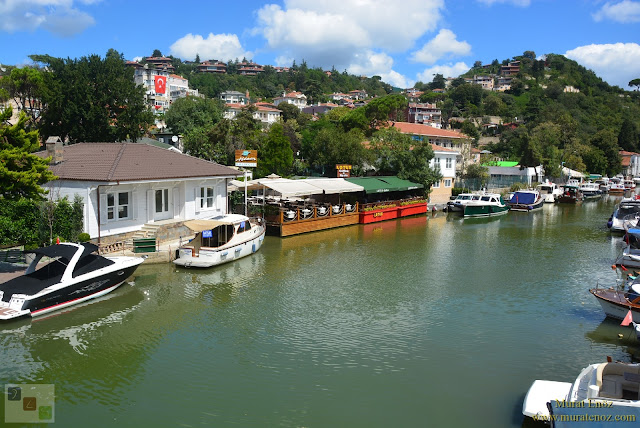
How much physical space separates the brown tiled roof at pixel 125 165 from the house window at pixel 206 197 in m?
1.18

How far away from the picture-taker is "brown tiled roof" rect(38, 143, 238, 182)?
23.9 meters

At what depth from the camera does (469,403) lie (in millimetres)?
11633

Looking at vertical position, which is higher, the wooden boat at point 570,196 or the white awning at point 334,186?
the white awning at point 334,186

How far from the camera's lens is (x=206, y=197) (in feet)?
97.5

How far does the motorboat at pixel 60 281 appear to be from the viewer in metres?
15.8

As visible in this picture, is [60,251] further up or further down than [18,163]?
further down

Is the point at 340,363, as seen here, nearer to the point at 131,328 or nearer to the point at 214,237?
the point at 131,328

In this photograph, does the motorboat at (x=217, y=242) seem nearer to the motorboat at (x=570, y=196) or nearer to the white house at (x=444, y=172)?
the white house at (x=444, y=172)

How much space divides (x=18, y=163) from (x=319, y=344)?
12.5 m

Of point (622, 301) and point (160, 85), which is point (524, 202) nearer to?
point (622, 301)

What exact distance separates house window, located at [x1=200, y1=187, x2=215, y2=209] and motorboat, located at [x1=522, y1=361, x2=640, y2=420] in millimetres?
21853

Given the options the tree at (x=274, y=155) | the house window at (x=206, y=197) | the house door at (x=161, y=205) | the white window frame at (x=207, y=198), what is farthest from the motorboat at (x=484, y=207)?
the house door at (x=161, y=205)

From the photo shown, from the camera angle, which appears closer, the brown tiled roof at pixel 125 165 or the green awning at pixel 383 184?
the brown tiled roof at pixel 125 165

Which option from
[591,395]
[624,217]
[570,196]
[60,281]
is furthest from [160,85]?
[591,395]
